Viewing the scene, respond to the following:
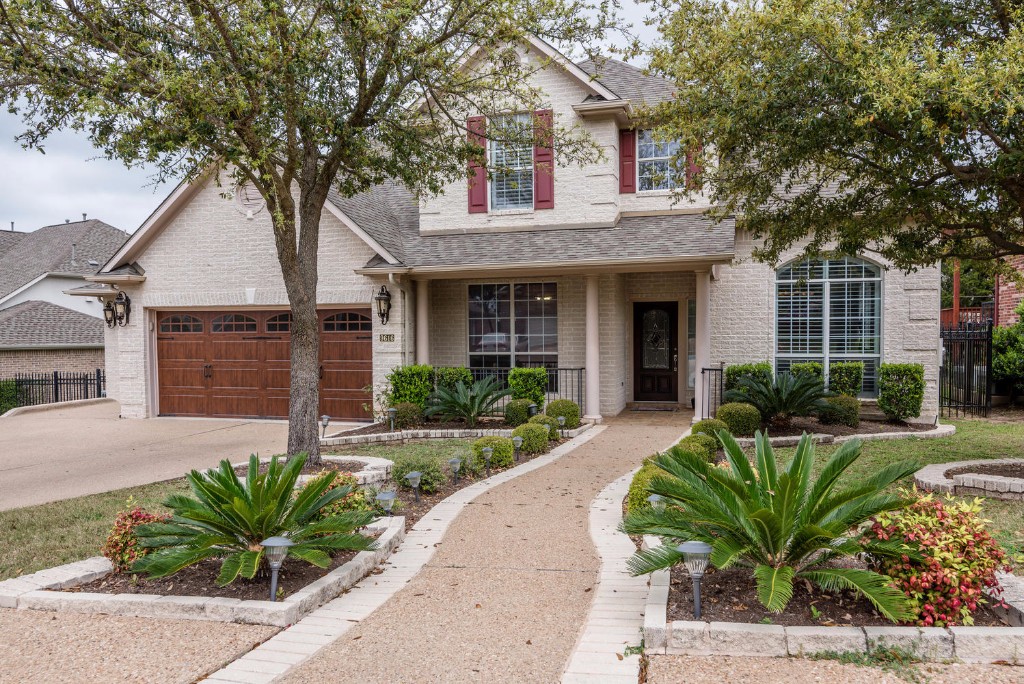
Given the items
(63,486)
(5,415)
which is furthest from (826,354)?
(5,415)

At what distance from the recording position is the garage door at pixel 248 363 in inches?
575

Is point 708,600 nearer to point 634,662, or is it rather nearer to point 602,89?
point 634,662

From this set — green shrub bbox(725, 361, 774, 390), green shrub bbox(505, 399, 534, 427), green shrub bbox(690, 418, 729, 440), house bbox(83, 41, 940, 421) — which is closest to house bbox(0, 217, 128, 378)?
house bbox(83, 41, 940, 421)

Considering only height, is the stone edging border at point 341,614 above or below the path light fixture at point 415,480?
below

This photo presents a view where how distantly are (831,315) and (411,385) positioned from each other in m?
8.52

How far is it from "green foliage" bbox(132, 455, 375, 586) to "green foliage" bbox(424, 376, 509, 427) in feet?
24.0

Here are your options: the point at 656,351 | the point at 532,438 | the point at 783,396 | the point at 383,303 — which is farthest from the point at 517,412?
the point at 656,351

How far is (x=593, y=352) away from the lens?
535 inches

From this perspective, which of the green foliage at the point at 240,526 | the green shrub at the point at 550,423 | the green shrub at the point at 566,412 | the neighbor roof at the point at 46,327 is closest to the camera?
the green foliage at the point at 240,526

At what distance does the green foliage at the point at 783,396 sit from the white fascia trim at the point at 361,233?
6.84 metres

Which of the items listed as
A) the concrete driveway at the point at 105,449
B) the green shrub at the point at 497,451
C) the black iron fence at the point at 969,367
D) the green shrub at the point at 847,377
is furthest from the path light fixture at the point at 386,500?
the black iron fence at the point at 969,367

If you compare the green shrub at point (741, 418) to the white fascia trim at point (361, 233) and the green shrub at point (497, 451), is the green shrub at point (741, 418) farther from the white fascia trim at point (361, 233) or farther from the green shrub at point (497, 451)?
the white fascia trim at point (361, 233)

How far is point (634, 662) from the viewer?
12.2 ft

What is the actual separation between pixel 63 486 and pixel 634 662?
27.1ft
